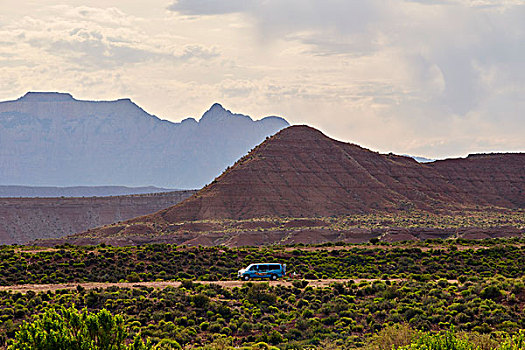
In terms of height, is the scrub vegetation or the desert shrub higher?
the desert shrub

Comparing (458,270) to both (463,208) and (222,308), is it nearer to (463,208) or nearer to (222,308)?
(222,308)

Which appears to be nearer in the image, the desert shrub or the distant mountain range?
the desert shrub

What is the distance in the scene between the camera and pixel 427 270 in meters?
46.2

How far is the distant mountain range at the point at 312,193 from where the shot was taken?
299 ft

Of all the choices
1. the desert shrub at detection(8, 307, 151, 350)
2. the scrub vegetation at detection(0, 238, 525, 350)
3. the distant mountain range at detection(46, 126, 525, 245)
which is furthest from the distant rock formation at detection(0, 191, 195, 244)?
the desert shrub at detection(8, 307, 151, 350)

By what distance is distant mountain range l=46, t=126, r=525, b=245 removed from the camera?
3583 inches

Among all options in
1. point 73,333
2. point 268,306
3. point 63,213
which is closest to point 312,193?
point 63,213

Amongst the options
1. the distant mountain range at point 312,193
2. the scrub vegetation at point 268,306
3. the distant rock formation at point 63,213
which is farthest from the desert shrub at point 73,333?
the distant rock formation at point 63,213

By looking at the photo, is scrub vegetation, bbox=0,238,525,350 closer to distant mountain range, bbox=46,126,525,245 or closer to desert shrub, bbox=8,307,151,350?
desert shrub, bbox=8,307,151,350

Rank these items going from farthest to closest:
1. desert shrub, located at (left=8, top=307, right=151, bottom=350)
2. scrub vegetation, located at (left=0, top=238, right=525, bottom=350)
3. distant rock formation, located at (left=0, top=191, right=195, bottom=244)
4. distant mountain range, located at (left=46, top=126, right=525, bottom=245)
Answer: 1. distant rock formation, located at (left=0, top=191, right=195, bottom=244)
2. distant mountain range, located at (left=46, top=126, right=525, bottom=245)
3. scrub vegetation, located at (left=0, top=238, right=525, bottom=350)
4. desert shrub, located at (left=8, top=307, right=151, bottom=350)

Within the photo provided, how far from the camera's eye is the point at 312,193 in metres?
114

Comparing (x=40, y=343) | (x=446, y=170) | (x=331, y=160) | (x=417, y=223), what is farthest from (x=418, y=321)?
(x=446, y=170)

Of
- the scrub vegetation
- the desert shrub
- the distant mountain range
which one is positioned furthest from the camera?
the distant mountain range

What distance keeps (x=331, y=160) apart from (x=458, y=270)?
80615mm
